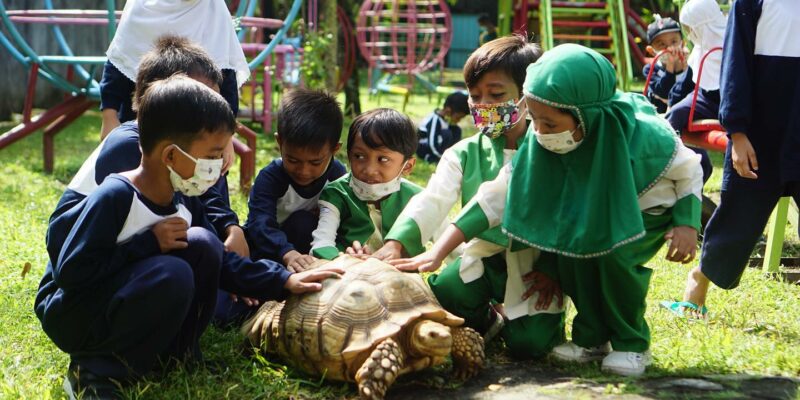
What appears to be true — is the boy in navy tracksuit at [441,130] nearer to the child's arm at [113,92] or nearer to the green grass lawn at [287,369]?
the green grass lawn at [287,369]

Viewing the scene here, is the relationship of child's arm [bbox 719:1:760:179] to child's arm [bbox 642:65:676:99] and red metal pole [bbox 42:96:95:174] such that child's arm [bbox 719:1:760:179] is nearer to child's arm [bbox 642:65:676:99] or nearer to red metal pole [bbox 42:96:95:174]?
child's arm [bbox 642:65:676:99]

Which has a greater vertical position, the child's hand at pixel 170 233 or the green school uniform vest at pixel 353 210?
the child's hand at pixel 170 233

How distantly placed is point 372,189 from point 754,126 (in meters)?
1.57

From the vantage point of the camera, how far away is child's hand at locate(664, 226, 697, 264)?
3.17 meters

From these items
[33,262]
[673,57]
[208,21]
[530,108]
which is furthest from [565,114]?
[673,57]

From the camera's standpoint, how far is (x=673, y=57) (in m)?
6.90

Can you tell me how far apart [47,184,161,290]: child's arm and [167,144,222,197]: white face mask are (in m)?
0.15

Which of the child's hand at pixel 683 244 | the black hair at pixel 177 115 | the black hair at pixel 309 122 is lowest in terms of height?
the child's hand at pixel 683 244

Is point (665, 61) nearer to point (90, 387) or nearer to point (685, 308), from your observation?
point (685, 308)

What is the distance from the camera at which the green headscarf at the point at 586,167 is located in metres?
3.07

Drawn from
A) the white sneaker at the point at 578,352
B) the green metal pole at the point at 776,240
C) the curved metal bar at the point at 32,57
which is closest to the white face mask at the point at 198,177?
the white sneaker at the point at 578,352

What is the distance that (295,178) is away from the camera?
13.0 ft

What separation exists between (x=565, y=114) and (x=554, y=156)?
173 mm

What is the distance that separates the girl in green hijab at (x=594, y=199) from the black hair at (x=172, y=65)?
1.08 metres
